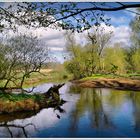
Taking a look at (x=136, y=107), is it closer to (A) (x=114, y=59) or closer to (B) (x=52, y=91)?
(A) (x=114, y=59)

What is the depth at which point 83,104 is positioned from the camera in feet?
29.3

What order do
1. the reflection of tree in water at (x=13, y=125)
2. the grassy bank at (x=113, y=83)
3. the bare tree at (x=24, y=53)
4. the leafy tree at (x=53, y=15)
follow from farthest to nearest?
the grassy bank at (x=113, y=83), the bare tree at (x=24, y=53), the reflection of tree in water at (x=13, y=125), the leafy tree at (x=53, y=15)

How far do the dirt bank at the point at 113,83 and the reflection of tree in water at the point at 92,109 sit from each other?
25cm

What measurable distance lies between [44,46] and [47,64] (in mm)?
743

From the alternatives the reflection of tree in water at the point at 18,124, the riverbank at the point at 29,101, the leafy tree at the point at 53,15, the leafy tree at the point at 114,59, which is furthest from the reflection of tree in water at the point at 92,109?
the leafy tree at the point at 53,15

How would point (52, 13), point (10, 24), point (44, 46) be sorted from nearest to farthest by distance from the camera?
1. point (52, 13)
2. point (10, 24)
3. point (44, 46)

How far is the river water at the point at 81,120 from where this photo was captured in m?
5.88

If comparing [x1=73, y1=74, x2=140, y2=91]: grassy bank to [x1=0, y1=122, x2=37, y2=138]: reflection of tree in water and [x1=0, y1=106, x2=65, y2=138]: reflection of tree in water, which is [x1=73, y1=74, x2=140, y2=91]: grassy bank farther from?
[x1=0, y1=122, x2=37, y2=138]: reflection of tree in water

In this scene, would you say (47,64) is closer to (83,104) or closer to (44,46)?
(44,46)

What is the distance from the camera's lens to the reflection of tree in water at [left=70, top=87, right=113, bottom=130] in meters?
6.58

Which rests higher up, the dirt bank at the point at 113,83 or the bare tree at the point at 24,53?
the bare tree at the point at 24,53

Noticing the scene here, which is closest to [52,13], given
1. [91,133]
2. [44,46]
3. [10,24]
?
[10,24]

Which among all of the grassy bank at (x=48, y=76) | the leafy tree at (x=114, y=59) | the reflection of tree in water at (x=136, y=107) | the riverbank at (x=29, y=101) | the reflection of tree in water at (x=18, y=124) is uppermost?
the leafy tree at (x=114, y=59)

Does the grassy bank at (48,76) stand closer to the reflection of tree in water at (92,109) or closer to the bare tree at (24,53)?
the bare tree at (24,53)
